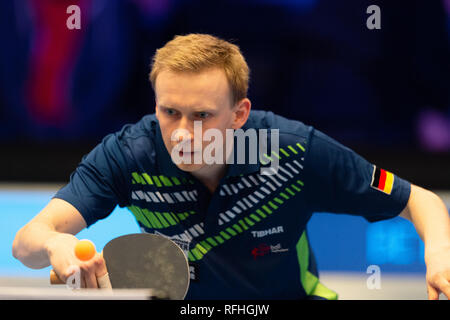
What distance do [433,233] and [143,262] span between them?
0.96 meters

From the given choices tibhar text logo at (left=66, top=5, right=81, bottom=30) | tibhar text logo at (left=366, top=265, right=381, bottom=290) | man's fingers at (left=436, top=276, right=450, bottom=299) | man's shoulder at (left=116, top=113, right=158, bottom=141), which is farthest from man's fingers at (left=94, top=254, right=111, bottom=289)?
tibhar text logo at (left=66, top=5, right=81, bottom=30)

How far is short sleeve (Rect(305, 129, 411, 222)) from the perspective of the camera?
7.82 ft

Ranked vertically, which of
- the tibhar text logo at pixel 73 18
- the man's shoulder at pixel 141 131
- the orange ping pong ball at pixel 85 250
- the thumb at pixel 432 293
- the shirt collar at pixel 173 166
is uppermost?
the tibhar text logo at pixel 73 18

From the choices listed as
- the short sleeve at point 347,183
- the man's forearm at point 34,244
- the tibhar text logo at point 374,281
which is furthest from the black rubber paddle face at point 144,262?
the tibhar text logo at point 374,281

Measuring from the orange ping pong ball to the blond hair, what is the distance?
747 mm

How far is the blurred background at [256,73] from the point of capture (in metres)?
5.59

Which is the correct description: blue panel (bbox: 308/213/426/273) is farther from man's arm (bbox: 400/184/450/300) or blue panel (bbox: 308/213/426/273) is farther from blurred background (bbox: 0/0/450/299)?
man's arm (bbox: 400/184/450/300)

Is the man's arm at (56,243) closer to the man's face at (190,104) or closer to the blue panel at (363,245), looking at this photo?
the man's face at (190,104)

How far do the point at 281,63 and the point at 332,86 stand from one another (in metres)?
0.49

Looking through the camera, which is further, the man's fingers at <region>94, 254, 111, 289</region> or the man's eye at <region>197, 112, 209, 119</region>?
the man's eye at <region>197, 112, 209, 119</region>

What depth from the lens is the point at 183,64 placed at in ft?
7.01

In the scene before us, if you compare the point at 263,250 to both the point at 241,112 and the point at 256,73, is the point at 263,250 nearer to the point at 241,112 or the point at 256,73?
the point at 241,112

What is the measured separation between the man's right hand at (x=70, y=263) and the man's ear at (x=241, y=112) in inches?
32.0

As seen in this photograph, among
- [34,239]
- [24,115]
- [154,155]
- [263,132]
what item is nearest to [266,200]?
[263,132]
